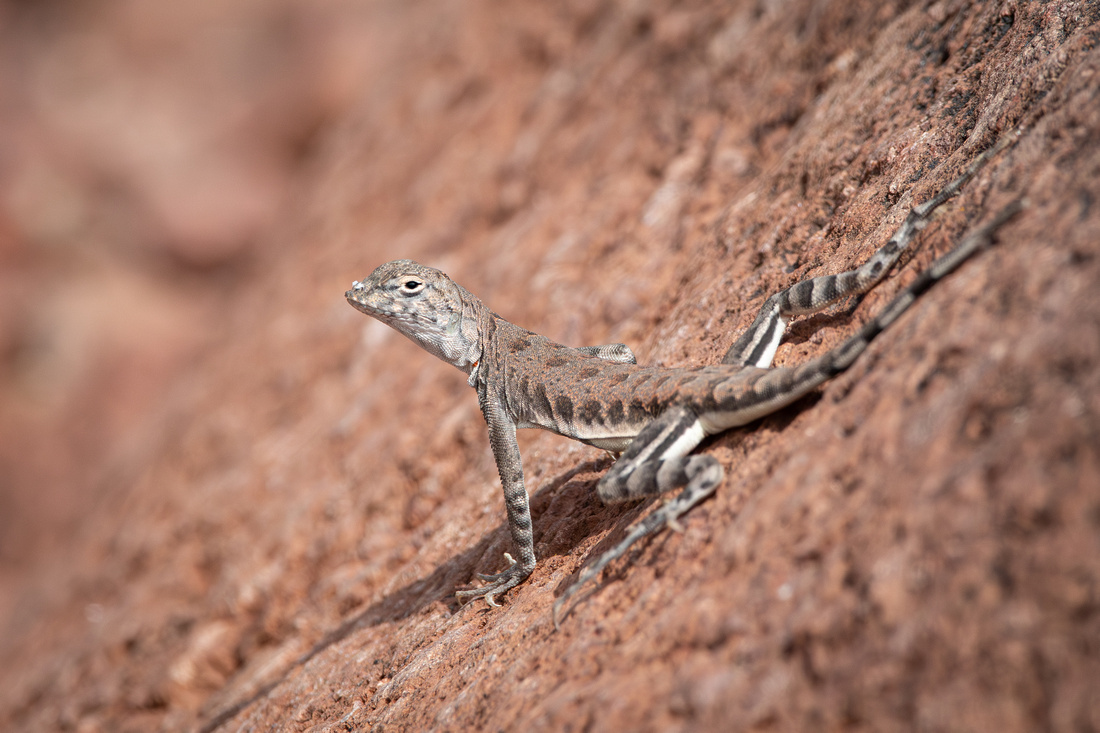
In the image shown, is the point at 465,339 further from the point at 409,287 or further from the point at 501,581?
the point at 501,581

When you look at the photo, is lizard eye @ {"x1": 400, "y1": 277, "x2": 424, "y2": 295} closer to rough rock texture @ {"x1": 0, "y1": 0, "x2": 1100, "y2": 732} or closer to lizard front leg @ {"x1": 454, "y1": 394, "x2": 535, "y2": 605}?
lizard front leg @ {"x1": 454, "y1": 394, "x2": 535, "y2": 605}

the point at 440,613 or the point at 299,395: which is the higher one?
the point at 299,395

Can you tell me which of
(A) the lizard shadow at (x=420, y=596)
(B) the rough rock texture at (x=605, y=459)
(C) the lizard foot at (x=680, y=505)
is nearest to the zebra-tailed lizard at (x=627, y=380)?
(C) the lizard foot at (x=680, y=505)

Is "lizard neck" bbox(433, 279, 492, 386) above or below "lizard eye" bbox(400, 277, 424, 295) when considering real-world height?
below

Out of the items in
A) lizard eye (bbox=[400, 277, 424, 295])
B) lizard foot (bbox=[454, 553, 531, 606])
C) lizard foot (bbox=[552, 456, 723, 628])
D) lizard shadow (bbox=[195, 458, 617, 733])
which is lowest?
lizard foot (bbox=[552, 456, 723, 628])

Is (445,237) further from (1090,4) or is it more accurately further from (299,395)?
(1090,4)

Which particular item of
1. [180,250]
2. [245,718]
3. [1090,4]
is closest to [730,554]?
[1090,4]

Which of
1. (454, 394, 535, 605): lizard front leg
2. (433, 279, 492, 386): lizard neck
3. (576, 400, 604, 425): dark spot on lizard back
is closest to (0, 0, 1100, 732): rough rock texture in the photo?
(454, 394, 535, 605): lizard front leg

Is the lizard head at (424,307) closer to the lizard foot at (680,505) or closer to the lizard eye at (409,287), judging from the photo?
the lizard eye at (409,287)
